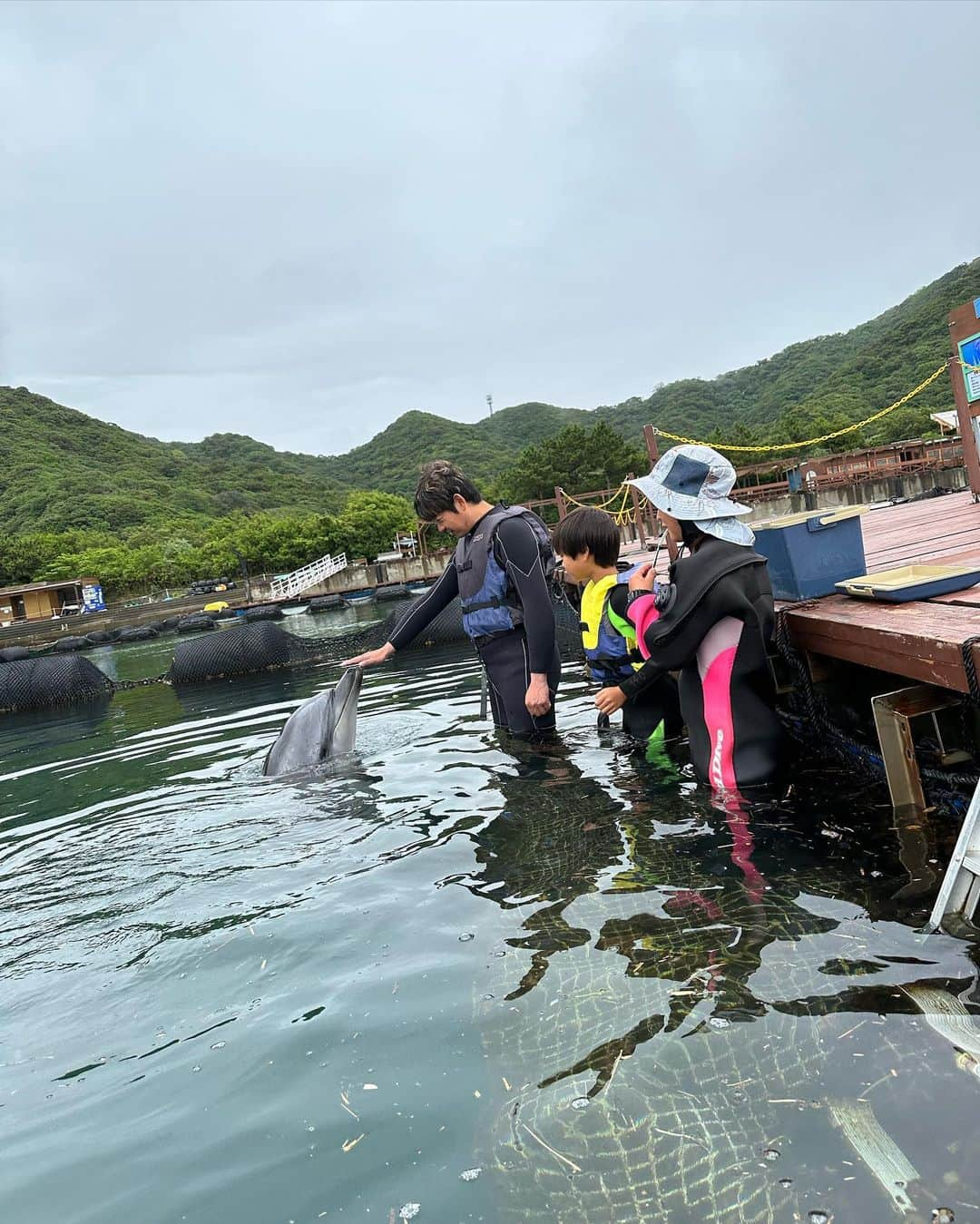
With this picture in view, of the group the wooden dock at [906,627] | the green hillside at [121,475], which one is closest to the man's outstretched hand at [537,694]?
the wooden dock at [906,627]

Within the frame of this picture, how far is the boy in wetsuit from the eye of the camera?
407 cm

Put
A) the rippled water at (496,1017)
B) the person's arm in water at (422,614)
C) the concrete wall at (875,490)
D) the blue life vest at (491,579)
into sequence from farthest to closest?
the concrete wall at (875,490) → the person's arm in water at (422,614) → the blue life vest at (491,579) → the rippled water at (496,1017)

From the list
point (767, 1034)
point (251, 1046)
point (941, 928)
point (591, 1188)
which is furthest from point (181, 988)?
point (941, 928)

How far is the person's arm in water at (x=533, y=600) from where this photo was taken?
4.05 m

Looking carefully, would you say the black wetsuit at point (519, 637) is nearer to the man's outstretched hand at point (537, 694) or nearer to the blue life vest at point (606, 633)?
the man's outstretched hand at point (537, 694)

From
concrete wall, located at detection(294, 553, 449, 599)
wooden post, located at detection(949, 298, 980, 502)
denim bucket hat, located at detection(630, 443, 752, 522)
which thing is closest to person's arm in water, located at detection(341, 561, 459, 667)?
denim bucket hat, located at detection(630, 443, 752, 522)

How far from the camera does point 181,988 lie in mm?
2850

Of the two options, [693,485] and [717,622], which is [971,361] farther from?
[717,622]

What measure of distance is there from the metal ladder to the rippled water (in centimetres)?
8

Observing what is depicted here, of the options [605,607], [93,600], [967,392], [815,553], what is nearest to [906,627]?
[815,553]

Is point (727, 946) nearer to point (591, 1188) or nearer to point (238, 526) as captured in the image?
point (591, 1188)

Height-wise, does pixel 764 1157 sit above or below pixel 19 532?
below

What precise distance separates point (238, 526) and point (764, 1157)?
80726mm

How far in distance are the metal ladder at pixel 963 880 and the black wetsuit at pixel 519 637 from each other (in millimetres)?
2124
